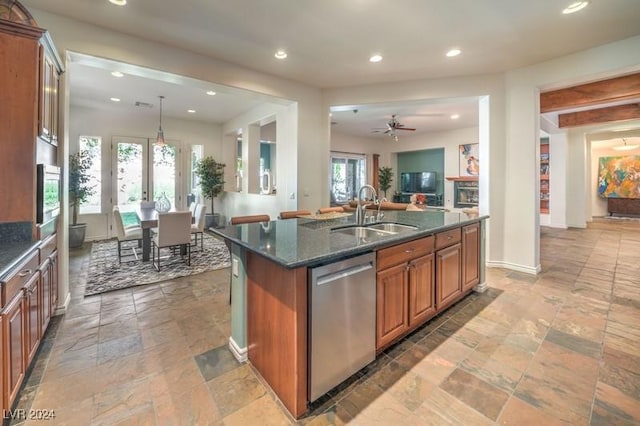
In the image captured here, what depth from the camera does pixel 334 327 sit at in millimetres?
1693

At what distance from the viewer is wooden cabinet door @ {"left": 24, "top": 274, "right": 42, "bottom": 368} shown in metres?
1.76

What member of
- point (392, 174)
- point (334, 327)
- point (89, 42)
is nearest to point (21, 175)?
point (89, 42)

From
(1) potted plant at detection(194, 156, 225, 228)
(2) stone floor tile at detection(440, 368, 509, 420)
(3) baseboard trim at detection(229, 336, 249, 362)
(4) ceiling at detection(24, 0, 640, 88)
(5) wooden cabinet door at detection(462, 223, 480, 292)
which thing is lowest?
(2) stone floor tile at detection(440, 368, 509, 420)

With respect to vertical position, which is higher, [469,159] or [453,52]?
[453,52]

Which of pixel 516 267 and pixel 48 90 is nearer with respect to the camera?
pixel 48 90

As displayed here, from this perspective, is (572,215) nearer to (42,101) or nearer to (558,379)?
(558,379)

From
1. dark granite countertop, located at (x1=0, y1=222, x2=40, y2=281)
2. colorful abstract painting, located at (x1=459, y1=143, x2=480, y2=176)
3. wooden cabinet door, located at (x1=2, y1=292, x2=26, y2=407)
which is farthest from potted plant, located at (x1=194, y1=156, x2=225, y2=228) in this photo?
colorful abstract painting, located at (x1=459, y1=143, x2=480, y2=176)

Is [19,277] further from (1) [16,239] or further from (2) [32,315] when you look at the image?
(1) [16,239]

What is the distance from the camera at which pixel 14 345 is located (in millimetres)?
1544

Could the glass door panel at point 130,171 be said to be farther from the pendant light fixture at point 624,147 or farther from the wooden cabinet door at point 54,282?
the pendant light fixture at point 624,147

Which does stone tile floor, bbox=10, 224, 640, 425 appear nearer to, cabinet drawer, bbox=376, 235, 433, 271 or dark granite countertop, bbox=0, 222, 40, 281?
cabinet drawer, bbox=376, 235, 433, 271

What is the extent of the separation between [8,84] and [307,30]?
2.56 meters

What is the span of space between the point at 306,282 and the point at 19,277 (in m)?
1.64

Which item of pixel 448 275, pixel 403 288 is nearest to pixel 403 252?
pixel 403 288
